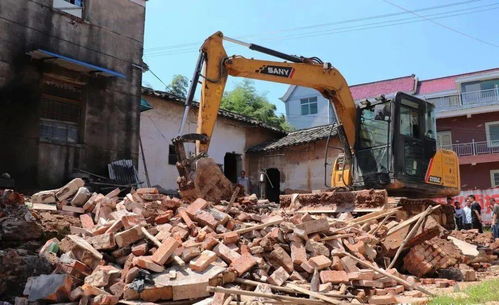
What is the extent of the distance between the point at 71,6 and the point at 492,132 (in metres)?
24.8

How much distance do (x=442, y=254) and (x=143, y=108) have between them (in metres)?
10.1

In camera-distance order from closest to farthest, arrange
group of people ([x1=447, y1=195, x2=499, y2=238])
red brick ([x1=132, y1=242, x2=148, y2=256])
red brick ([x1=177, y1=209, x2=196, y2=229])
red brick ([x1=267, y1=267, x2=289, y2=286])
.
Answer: red brick ([x1=267, y1=267, x2=289, y2=286]), red brick ([x1=132, y1=242, x2=148, y2=256]), red brick ([x1=177, y1=209, x2=196, y2=229]), group of people ([x1=447, y1=195, x2=499, y2=238])

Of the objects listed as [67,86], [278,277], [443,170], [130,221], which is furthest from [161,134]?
[278,277]

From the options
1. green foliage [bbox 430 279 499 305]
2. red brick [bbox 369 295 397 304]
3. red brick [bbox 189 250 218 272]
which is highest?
red brick [bbox 189 250 218 272]

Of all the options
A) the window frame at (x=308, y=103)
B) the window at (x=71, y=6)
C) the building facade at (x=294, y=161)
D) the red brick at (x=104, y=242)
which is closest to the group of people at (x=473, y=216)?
the building facade at (x=294, y=161)

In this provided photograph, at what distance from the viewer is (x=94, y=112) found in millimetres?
12586

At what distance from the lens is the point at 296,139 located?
20.2 meters

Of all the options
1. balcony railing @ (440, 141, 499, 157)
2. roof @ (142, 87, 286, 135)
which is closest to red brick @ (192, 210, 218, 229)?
roof @ (142, 87, 286, 135)

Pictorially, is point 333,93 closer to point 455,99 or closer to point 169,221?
point 169,221

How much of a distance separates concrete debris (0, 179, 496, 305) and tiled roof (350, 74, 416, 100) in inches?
1100

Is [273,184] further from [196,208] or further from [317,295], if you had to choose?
[317,295]

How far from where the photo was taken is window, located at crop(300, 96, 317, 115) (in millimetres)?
34562

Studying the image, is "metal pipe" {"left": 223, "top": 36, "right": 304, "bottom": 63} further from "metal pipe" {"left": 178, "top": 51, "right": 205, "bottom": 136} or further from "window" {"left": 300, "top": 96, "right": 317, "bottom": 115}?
"window" {"left": 300, "top": 96, "right": 317, "bottom": 115}

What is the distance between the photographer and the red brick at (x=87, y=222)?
6.98m
